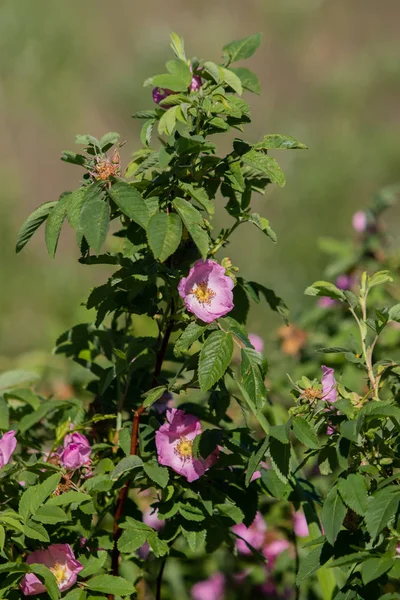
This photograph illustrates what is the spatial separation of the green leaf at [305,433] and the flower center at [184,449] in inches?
8.3

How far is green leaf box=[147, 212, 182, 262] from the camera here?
1172 millimetres

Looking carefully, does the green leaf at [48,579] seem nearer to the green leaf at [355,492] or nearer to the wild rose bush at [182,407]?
the wild rose bush at [182,407]

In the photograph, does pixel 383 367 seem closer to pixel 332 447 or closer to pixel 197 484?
pixel 332 447

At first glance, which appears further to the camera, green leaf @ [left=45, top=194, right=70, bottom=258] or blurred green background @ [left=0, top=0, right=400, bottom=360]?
blurred green background @ [left=0, top=0, right=400, bottom=360]

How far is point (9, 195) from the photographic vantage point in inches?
217

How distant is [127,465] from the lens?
4.22ft

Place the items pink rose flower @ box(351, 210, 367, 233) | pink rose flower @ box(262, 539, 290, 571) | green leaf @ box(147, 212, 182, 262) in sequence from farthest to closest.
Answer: pink rose flower @ box(351, 210, 367, 233) → pink rose flower @ box(262, 539, 290, 571) → green leaf @ box(147, 212, 182, 262)

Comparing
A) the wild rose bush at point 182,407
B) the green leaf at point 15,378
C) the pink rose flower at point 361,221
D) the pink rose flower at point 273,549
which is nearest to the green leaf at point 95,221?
the wild rose bush at point 182,407

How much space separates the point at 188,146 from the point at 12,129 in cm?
590

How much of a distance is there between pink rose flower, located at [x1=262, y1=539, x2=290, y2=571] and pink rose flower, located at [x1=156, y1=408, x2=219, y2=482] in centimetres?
98

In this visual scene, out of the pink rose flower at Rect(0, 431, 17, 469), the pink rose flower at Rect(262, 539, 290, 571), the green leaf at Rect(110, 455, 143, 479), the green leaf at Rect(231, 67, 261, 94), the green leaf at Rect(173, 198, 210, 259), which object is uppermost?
the green leaf at Rect(231, 67, 261, 94)

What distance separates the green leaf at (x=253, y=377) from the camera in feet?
3.93

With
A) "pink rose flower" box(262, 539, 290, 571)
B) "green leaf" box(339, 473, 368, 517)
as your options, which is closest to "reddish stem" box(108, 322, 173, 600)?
"green leaf" box(339, 473, 368, 517)

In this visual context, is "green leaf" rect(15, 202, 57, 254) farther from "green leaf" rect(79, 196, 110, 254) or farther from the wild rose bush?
"green leaf" rect(79, 196, 110, 254)
